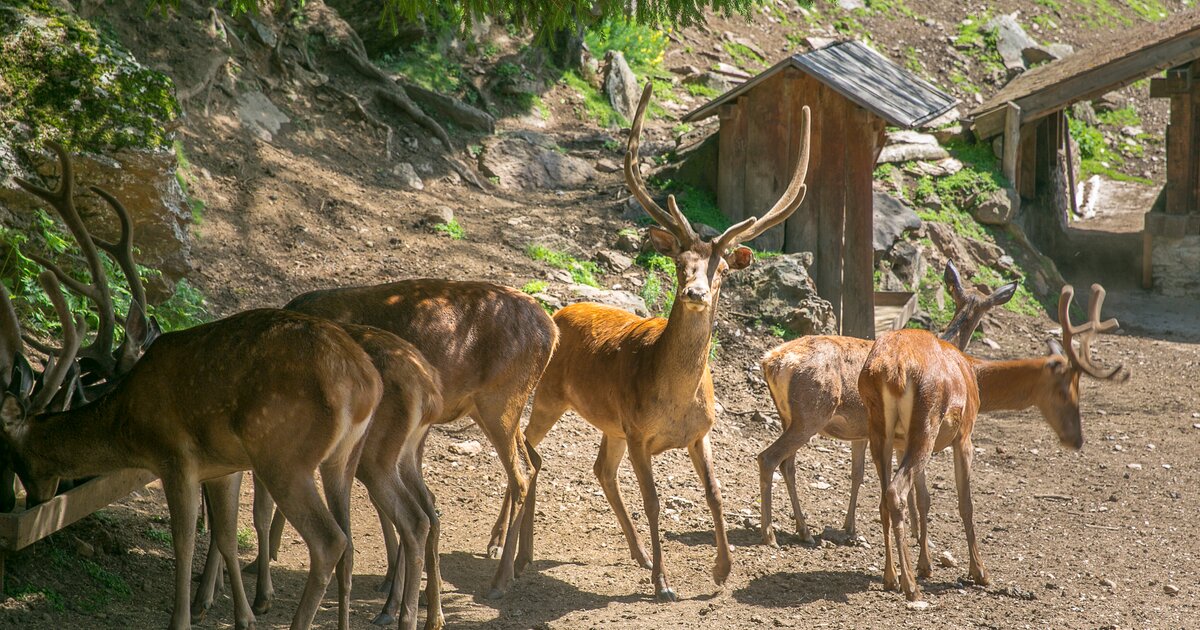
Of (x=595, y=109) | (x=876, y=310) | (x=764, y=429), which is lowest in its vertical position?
(x=764, y=429)

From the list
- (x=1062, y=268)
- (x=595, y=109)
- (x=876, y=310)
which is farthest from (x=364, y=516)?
(x=1062, y=268)

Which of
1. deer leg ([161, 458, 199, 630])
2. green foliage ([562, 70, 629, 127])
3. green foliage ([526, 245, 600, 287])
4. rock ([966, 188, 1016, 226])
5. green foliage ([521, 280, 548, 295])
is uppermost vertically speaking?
green foliage ([562, 70, 629, 127])

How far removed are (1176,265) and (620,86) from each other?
8914mm

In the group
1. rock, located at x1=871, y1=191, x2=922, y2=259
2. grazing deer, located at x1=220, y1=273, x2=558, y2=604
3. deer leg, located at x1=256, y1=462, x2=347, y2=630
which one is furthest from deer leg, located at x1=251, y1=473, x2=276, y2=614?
rock, located at x1=871, y1=191, x2=922, y2=259

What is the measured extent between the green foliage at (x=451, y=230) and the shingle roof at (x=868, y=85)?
3.27 meters

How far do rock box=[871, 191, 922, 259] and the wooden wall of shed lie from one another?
1.91 meters

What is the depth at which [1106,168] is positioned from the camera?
23188mm

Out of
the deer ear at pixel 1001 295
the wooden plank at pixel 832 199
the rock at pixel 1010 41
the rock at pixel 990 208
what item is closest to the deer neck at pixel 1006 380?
the deer ear at pixel 1001 295

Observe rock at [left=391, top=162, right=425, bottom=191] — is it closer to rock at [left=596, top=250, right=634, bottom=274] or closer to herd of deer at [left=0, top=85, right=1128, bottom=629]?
rock at [left=596, top=250, right=634, bottom=274]

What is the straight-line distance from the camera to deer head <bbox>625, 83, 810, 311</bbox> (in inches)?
284

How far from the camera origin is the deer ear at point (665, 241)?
757 cm

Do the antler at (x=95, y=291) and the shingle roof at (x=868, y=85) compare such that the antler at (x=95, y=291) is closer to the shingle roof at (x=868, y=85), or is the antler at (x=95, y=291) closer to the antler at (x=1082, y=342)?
the antler at (x=1082, y=342)

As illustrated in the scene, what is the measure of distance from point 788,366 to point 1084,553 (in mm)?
2453

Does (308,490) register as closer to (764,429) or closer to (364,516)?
(364,516)
